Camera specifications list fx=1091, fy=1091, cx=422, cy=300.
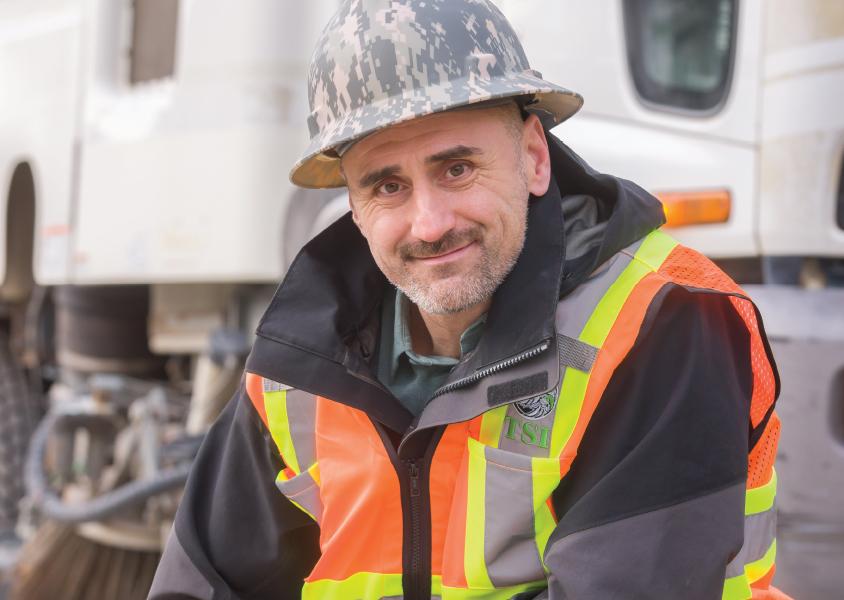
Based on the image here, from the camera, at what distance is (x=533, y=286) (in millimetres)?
1775

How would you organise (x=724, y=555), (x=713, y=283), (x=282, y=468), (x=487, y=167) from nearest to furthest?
(x=724, y=555) → (x=713, y=283) → (x=487, y=167) → (x=282, y=468)

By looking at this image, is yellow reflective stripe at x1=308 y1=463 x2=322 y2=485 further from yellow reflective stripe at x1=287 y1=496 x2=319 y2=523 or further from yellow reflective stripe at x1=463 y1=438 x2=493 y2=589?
yellow reflective stripe at x1=463 y1=438 x2=493 y2=589

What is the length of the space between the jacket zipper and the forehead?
1.22ft

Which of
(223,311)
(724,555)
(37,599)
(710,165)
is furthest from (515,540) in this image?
(37,599)

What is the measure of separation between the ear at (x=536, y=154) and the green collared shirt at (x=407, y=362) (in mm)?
258

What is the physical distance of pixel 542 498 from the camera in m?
1.69

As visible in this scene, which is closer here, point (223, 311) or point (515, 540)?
point (515, 540)

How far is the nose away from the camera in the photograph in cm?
180

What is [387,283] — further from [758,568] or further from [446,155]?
[758,568]

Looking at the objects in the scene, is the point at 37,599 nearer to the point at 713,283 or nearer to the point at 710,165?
the point at 710,165

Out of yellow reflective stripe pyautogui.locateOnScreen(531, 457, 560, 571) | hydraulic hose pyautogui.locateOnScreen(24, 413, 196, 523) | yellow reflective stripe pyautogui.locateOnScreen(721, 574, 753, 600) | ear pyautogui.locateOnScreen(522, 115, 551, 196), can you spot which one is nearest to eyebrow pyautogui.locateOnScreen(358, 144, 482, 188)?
ear pyautogui.locateOnScreen(522, 115, 551, 196)

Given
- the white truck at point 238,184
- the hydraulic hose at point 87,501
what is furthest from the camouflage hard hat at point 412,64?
the hydraulic hose at point 87,501

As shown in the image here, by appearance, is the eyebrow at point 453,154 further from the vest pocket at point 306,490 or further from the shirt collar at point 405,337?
the vest pocket at point 306,490

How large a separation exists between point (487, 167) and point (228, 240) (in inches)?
72.2
